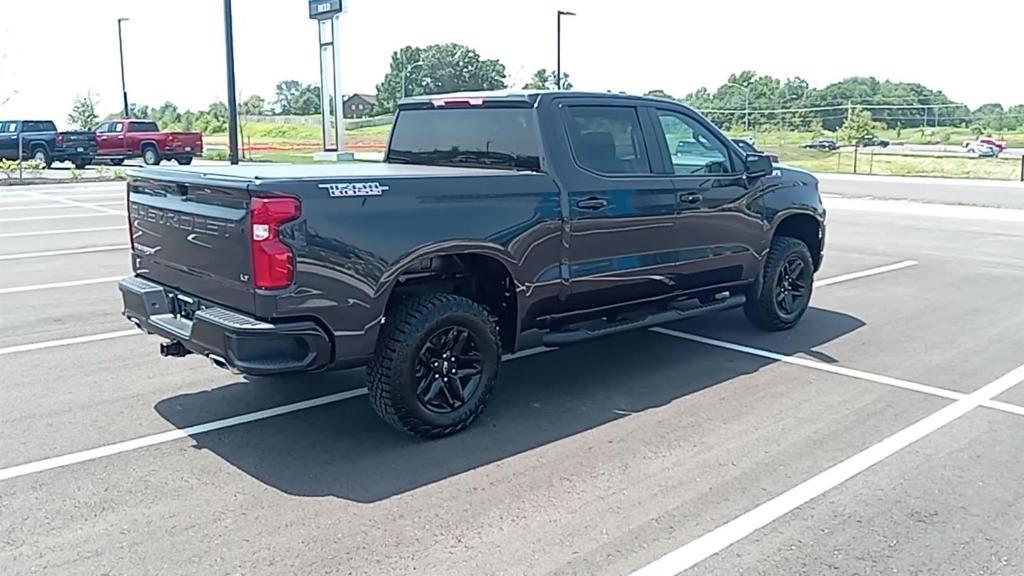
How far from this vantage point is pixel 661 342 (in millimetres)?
7238

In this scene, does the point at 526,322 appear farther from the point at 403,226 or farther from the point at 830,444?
the point at 830,444

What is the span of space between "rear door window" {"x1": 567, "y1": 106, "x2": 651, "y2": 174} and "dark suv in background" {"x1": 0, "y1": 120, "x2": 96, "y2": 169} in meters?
30.0

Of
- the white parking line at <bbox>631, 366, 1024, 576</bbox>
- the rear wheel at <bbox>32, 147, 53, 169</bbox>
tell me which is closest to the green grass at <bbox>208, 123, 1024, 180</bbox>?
the rear wheel at <bbox>32, 147, 53, 169</bbox>

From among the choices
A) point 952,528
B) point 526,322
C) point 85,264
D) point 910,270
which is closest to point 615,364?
point 526,322

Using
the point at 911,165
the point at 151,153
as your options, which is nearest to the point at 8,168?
the point at 151,153

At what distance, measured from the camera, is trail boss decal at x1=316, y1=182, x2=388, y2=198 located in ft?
14.3

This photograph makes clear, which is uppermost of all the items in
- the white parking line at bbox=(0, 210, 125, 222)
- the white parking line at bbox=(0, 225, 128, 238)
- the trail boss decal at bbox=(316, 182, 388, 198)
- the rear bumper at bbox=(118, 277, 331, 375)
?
the trail boss decal at bbox=(316, 182, 388, 198)

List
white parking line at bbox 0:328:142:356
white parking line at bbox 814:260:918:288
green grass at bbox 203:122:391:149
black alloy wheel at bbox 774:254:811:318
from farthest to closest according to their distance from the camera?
green grass at bbox 203:122:391:149
white parking line at bbox 814:260:918:288
black alloy wheel at bbox 774:254:811:318
white parking line at bbox 0:328:142:356

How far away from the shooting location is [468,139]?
6.06m

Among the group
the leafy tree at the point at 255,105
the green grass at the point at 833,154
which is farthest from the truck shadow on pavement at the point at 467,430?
the leafy tree at the point at 255,105

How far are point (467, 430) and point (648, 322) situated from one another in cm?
172

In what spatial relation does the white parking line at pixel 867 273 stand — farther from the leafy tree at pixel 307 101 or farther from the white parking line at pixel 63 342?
the leafy tree at pixel 307 101

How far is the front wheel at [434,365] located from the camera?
474 cm

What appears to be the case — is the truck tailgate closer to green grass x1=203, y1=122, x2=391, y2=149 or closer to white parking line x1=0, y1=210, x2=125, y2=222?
white parking line x1=0, y1=210, x2=125, y2=222
